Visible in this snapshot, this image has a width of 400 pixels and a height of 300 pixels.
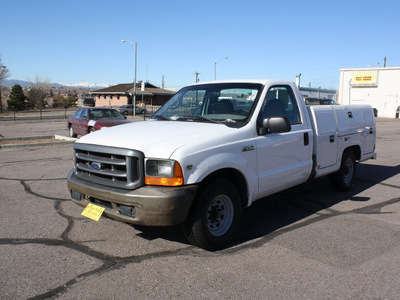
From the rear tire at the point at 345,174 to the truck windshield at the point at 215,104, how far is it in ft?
8.83

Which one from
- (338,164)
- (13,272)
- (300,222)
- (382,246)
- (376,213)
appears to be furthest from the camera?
(338,164)

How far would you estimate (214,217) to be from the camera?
453 cm

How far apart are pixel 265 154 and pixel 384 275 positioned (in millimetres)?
1896

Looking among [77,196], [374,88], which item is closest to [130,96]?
[374,88]

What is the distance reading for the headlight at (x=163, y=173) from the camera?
3941mm

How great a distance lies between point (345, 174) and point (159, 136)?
429 centimetres

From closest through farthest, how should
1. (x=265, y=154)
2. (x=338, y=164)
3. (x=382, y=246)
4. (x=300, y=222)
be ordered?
1. (x=382, y=246)
2. (x=265, y=154)
3. (x=300, y=222)
4. (x=338, y=164)

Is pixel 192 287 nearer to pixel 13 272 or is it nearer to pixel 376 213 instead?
pixel 13 272

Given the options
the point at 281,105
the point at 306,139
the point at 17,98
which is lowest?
the point at 306,139

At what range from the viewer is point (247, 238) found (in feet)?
15.8

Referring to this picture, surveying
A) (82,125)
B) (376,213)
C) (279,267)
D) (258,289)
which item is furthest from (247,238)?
(82,125)

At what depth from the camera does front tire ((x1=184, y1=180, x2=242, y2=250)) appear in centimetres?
421

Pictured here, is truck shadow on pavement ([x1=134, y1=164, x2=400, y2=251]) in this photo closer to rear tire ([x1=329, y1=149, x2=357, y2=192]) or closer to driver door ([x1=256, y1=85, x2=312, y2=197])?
rear tire ([x1=329, y1=149, x2=357, y2=192])

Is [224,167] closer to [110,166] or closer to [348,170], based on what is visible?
[110,166]
